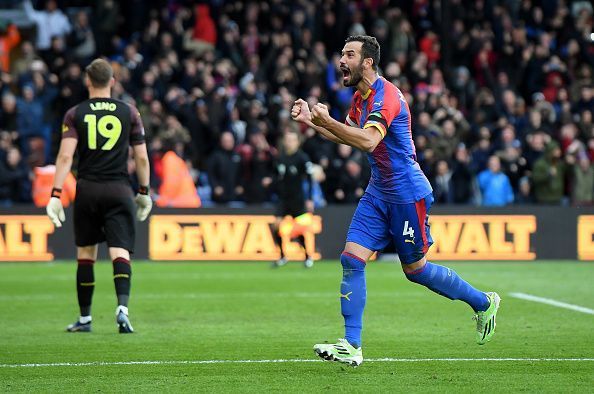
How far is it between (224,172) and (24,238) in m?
3.76

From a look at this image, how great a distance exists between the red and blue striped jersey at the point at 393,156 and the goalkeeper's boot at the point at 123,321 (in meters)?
2.97

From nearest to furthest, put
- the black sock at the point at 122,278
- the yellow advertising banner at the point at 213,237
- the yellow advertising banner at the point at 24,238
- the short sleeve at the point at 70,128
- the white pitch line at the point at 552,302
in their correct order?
the short sleeve at the point at 70,128, the black sock at the point at 122,278, the white pitch line at the point at 552,302, the yellow advertising banner at the point at 24,238, the yellow advertising banner at the point at 213,237

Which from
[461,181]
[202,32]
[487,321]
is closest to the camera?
[487,321]

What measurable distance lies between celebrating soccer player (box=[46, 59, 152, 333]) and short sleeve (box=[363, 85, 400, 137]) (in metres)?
3.08

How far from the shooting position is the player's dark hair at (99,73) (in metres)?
10.7

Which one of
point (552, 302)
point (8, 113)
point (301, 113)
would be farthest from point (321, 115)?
point (8, 113)

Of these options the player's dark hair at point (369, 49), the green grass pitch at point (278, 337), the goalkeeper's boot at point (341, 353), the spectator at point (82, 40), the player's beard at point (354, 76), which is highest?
the spectator at point (82, 40)

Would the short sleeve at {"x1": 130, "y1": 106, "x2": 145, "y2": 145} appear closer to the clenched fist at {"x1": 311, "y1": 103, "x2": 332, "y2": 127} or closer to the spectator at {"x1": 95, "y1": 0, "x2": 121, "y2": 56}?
the clenched fist at {"x1": 311, "y1": 103, "x2": 332, "y2": 127}

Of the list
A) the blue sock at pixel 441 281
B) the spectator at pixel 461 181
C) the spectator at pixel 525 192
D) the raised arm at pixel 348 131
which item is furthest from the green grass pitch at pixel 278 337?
the spectator at pixel 525 192

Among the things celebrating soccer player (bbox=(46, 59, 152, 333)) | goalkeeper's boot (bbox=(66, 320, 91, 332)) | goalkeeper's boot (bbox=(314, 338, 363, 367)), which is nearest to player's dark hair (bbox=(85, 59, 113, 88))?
celebrating soccer player (bbox=(46, 59, 152, 333))

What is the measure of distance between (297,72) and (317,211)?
394 centimetres

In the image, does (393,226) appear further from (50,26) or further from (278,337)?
(50,26)

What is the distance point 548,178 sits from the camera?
2291cm

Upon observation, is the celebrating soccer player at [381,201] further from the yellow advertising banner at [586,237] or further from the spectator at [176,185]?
the yellow advertising banner at [586,237]
